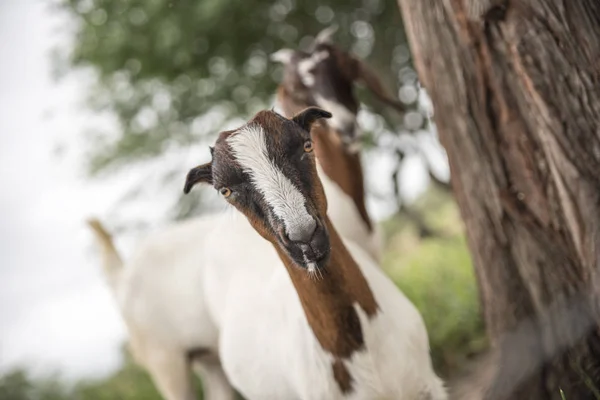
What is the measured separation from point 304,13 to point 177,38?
170 cm

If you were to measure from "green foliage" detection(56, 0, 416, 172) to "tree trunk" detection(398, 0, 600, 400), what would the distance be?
3022 mm

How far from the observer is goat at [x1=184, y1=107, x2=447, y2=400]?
2477 mm

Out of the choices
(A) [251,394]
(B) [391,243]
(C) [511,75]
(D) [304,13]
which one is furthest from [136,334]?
(B) [391,243]

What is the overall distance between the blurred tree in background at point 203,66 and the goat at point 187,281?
1968 mm

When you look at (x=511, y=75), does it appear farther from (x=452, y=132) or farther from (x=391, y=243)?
(x=391, y=243)

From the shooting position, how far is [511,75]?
3234mm

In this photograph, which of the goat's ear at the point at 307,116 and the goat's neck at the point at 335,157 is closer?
the goat's ear at the point at 307,116

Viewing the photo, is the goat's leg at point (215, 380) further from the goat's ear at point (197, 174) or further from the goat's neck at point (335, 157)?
the goat's ear at point (197, 174)

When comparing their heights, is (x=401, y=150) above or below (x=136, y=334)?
above

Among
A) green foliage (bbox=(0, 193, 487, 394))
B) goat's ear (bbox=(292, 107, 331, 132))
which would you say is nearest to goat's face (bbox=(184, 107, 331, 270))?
goat's ear (bbox=(292, 107, 331, 132))

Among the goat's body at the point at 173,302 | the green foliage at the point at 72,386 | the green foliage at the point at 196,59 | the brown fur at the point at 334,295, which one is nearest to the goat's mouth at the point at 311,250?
the brown fur at the point at 334,295

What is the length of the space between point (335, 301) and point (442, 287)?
179 inches

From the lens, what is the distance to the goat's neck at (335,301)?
2754 millimetres

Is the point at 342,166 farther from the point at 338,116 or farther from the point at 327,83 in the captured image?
the point at 327,83
